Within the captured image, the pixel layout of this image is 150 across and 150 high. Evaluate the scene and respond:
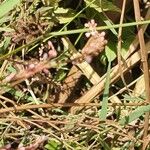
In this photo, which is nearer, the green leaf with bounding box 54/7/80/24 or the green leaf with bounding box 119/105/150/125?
the green leaf with bounding box 119/105/150/125

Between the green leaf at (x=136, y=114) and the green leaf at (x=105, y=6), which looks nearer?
the green leaf at (x=136, y=114)

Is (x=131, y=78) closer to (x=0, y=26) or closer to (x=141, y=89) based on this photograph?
(x=141, y=89)

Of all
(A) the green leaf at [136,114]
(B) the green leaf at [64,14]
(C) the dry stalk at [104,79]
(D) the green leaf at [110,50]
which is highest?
(B) the green leaf at [64,14]

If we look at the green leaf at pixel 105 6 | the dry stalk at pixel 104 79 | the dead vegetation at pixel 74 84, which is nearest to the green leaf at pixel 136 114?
the dead vegetation at pixel 74 84

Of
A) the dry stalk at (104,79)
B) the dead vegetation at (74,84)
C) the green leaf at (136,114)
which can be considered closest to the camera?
the green leaf at (136,114)

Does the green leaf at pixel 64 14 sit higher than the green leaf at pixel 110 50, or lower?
higher

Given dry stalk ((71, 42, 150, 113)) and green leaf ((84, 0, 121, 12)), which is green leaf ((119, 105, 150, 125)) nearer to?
dry stalk ((71, 42, 150, 113))

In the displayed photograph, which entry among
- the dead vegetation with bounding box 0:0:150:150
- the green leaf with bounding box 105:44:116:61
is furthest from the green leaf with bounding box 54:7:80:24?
the green leaf with bounding box 105:44:116:61

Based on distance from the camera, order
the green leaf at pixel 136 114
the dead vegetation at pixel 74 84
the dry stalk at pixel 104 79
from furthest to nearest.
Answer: the dry stalk at pixel 104 79, the dead vegetation at pixel 74 84, the green leaf at pixel 136 114

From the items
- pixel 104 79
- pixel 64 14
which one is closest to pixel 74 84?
pixel 104 79

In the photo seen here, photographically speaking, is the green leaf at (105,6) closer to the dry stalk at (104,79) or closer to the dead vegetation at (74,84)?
the dead vegetation at (74,84)

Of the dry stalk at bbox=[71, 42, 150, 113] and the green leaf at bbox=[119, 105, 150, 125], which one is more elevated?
the dry stalk at bbox=[71, 42, 150, 113]
